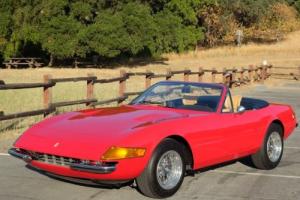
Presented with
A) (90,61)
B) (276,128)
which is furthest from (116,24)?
(276,128)

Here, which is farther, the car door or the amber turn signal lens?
the car door

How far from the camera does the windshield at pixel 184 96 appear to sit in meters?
7.89

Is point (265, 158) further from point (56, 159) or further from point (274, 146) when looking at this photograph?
point (56, 159)

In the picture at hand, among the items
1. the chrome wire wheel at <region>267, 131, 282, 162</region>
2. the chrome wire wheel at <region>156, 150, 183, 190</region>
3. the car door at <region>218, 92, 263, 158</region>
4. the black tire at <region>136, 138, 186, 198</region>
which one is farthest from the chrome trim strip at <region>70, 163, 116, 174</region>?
the chrome wire wheel at <region>267, 131, 282, 162</region>

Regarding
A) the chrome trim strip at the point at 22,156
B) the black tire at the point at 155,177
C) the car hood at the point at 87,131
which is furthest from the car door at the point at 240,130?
the chrome trim strip at the point at 22,156

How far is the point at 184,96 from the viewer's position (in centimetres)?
809

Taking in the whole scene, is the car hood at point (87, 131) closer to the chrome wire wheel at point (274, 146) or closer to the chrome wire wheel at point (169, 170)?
the chrome wire wheel at point (169, 170)

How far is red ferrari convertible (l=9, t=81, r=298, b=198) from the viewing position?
6250 millimetres

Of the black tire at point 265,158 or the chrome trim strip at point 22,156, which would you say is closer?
the chrome trim strip at point 22,156

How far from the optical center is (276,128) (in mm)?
8812

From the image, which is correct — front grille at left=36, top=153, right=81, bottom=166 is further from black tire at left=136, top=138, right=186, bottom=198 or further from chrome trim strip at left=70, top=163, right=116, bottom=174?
black tire at left=136, top=138, right=186, bottom=198

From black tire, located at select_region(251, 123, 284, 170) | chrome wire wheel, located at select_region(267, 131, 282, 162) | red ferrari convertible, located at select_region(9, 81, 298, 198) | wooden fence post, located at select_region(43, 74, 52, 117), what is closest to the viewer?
red ferrari convertible, located at select_region(9, 81, 298, 198)

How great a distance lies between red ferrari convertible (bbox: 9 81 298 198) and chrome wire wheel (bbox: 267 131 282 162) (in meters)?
0.02

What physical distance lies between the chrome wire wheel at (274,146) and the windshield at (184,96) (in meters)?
1.25
